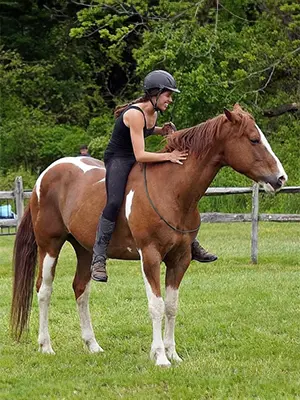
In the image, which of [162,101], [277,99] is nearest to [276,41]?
[277,99]

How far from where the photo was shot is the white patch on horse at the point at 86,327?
697cm

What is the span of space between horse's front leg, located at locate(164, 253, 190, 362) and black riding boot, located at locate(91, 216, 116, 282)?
1.77ft

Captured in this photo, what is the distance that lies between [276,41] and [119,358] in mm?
20101

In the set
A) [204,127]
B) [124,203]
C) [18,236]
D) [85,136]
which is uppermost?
[204,127]

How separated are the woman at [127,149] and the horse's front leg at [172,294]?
0.56 m

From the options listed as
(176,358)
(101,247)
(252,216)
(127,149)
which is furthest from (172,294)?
(252,216)

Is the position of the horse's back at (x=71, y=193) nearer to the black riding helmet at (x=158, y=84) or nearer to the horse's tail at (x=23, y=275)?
the horse's tail at (x=23, y=275)

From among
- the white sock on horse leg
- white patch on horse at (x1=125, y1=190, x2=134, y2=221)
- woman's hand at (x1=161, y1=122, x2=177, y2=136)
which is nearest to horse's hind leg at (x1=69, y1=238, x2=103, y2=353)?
the white sock on horse leg

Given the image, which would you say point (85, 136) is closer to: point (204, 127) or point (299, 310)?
point (299, 310)

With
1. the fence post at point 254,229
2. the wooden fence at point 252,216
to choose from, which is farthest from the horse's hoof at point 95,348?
the fence post at point 254,229

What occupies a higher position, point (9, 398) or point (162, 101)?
point (162, 101)

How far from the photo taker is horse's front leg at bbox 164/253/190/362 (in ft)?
20.9

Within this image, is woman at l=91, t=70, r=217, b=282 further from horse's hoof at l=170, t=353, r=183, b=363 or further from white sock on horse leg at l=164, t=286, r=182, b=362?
horse's hoof at l=170, t=353, r=183, b=363

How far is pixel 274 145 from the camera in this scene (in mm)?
23781
